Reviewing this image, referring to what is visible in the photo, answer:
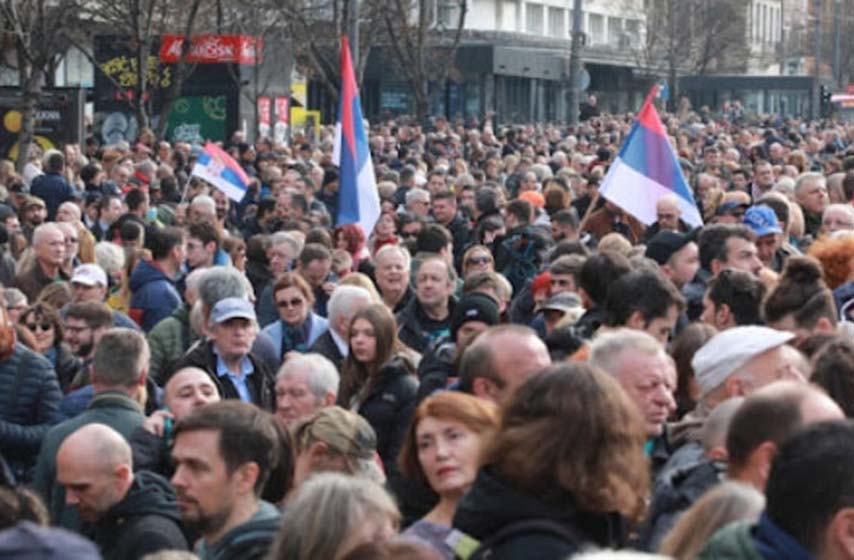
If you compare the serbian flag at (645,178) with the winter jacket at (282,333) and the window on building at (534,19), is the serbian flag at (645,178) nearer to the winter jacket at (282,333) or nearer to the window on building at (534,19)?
the winter jacket at (282,333)

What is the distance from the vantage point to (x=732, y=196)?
16375mm

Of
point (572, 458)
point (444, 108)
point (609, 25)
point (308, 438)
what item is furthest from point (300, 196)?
point (609, 25)

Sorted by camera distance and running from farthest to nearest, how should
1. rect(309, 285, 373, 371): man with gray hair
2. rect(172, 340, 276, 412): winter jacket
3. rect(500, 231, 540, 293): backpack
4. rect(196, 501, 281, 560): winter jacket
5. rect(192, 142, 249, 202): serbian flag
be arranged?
rect(192, 142, 249, 202): serbian flag
rect(500, 231, 540, 293): backpack
rect(309, 285, 373, 371): man with gray hair
rect(172, 340, 276, 412): winter jacket
rect(196, 501, 281, 560): winter jacket

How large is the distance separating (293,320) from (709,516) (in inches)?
249

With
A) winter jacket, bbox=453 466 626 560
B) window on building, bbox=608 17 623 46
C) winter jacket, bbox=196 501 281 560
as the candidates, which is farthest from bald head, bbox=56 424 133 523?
window on building, bbox=608 17 623 46

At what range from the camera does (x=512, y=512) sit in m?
5.13

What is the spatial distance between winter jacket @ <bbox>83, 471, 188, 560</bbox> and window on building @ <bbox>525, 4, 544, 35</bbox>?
258 feet

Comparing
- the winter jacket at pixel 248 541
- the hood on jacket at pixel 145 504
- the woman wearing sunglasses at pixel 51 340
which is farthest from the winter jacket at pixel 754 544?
the woman wearing sunglasses at pixel 51 340

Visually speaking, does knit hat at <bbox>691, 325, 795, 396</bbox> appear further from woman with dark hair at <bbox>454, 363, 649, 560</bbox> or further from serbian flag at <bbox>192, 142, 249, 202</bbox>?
serbian flag at <bbox>192, 142, 249, 202</bbox>

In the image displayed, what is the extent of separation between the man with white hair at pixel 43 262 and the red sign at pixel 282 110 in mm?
24319

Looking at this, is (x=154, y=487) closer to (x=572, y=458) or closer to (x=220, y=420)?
(x=220, y=420)

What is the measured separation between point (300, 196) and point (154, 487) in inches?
426

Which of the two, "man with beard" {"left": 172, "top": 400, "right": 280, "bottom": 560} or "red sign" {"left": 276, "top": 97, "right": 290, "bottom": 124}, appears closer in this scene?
"man with beard" {"left": 172, "top": 400, "right": 280, "bottom": 560}

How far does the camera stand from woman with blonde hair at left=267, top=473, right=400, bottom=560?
5.17 metres
